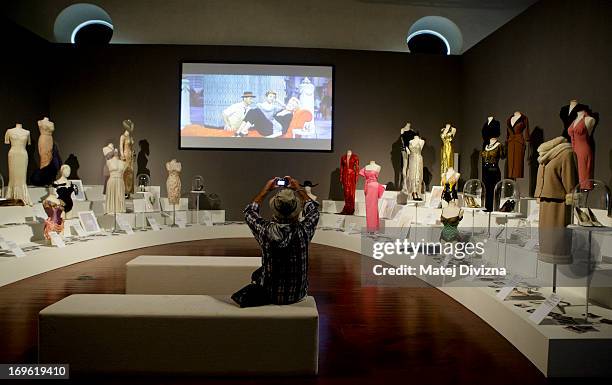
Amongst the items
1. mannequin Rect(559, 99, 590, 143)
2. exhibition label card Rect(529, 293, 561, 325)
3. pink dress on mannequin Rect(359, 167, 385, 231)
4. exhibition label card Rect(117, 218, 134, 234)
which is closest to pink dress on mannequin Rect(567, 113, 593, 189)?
mannequin Rect(559, 99, 590, 143)

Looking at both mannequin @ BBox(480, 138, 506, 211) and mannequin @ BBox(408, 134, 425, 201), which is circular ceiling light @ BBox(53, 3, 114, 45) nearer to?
mannequin @ BBox(408, 134, 425, 201)

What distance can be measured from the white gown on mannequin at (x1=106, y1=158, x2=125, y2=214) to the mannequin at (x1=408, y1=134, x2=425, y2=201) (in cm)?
495

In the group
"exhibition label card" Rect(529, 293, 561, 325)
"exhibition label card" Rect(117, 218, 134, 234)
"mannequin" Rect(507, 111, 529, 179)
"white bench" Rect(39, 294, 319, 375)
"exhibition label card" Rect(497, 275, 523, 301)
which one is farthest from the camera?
"exhibition label card" Rect(117, 218, 134, 234)

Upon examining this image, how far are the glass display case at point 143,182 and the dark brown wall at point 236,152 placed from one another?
0.25 meters

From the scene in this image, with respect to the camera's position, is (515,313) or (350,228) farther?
(350,228)

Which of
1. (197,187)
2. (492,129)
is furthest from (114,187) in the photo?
(492,129)

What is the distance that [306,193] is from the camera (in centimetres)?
342

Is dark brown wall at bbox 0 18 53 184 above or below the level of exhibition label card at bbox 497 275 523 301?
above

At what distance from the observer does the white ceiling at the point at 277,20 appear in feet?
34.3

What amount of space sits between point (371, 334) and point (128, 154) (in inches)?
283

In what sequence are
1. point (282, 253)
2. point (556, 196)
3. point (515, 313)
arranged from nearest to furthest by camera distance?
point (282, 253)
point (515, 313)
point (556, 196)

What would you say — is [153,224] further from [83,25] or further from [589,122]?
[589,122]

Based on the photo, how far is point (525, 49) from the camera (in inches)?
309

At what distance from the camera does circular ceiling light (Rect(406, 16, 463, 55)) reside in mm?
11164
